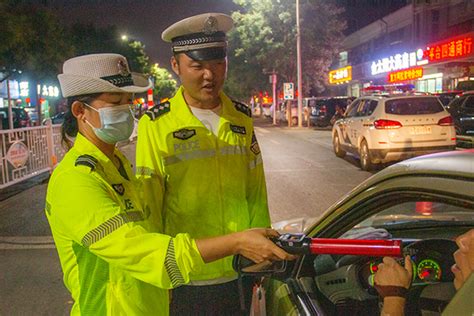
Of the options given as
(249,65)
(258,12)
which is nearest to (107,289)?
(258,12)

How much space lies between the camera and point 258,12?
3334 cm

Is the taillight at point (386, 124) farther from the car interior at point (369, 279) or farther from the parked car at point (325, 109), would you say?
the parked car at point (325, 109)

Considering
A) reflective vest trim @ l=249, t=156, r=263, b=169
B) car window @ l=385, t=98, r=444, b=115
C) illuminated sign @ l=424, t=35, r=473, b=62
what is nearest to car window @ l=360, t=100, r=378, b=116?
car window @ l=385, t=98, r=444, b=115

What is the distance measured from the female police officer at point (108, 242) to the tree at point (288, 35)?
1227 inches

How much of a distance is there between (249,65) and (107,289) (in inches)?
1420

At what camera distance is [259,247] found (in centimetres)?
165

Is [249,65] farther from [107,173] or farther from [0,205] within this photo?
[107,173]

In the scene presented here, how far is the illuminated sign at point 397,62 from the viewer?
2461cm

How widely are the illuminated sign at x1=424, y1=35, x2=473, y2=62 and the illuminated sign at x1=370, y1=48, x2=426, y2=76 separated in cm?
156

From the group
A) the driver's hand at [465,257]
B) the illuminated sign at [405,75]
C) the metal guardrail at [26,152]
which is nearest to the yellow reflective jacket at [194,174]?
the driver's hand at [465,257]

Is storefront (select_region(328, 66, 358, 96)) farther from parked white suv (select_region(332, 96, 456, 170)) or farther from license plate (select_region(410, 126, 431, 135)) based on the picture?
license plate (select_region(410, 126, 431, 135))

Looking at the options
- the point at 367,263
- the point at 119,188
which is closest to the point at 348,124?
the point at 367,263

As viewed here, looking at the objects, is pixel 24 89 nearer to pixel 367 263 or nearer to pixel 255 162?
pixel 255 162

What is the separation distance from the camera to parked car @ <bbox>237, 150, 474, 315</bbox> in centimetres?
185
